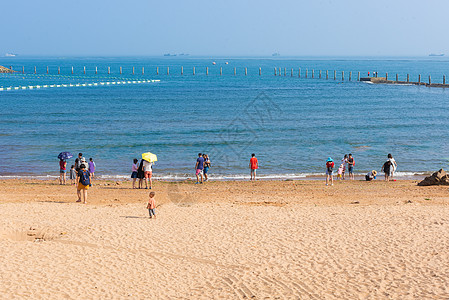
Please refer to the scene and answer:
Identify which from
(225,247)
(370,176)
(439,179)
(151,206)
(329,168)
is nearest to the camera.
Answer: (225,247)

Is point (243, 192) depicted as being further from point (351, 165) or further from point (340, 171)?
point (351, 165)

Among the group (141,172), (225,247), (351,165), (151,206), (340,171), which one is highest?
(141,172)

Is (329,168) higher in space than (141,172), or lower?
lower

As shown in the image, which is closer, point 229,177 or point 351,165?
point 351,165

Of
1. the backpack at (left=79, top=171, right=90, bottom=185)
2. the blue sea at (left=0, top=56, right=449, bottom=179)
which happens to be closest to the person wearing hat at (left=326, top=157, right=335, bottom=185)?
the blue sea at (left=0, top=56, right=449, bottom=179)

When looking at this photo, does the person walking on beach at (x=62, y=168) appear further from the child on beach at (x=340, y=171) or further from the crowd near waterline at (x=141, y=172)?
the child on beach at (x=340, y=171)

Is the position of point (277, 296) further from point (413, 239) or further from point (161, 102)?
point (161, 102)

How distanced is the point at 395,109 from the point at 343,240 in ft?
148

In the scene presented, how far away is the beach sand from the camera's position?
10.1 m

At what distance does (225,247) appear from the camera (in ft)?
40.6

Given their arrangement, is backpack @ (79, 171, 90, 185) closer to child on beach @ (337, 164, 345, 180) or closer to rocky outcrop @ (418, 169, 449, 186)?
child on beach @ (337, 164, 345, 180)

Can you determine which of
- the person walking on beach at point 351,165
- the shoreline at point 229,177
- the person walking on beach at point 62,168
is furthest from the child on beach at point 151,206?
the person walking on beach at point 351,165

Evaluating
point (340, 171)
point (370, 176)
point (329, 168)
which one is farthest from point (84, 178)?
point (370, 176)

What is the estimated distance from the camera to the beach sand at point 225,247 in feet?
33.0
